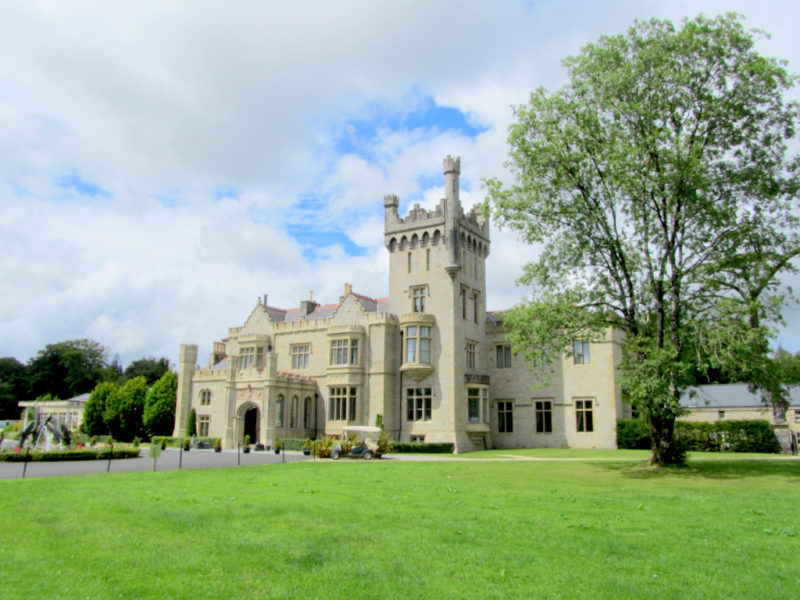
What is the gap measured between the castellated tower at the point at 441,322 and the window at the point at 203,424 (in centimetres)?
1806

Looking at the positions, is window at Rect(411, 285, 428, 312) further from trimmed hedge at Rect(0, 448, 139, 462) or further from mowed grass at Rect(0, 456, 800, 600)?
mowed grass at Rect(0, 456, 800, 600)

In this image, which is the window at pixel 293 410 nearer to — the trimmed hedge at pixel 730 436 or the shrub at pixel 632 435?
the shrub at pixel 632 435

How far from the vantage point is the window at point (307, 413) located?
46862mm

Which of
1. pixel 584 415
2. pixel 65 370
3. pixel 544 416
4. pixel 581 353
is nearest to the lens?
pixel 584 415

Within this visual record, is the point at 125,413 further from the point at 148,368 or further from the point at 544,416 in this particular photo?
the point at 148,368

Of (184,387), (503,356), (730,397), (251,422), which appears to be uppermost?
(503,356)

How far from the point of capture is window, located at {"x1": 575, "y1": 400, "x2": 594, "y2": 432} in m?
42.0

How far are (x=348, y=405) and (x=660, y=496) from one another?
98.0 feet

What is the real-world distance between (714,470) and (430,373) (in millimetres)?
22103

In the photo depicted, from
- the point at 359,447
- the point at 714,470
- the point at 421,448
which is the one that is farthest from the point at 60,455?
the point at 714,470

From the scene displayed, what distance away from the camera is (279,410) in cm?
4541

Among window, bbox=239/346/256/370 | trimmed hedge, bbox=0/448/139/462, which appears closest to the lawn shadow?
trimmed hedge, bbox=0/448/139/462

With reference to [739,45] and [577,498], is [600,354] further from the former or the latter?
[577,498]

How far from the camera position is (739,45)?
22719 mm
